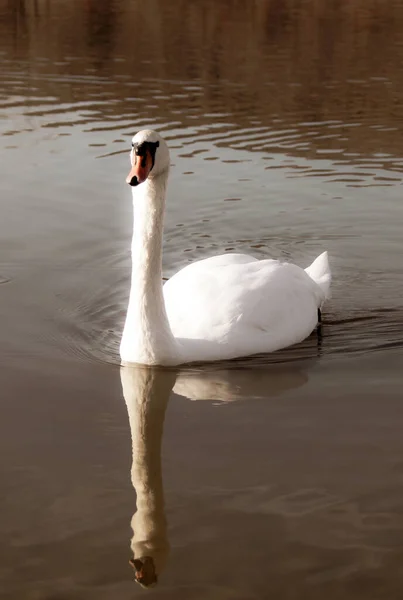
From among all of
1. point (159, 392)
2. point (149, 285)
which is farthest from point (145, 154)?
point (159, 392)

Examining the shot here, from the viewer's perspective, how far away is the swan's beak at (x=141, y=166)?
25.5ft

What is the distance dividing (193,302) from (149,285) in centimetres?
59

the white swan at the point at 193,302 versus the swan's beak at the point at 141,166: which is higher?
the swan's beak at the point at 141,166

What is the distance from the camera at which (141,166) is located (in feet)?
25.7

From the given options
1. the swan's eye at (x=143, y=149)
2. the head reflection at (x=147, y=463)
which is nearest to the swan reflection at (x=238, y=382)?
the head reflection at (x=147, y=463)

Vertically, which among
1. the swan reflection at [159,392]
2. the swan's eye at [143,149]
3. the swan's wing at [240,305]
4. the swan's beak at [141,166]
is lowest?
the swan reflection at [159,392]

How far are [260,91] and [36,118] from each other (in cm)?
483

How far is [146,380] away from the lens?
8539mm

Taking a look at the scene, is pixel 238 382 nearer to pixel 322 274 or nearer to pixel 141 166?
pixel 141 166

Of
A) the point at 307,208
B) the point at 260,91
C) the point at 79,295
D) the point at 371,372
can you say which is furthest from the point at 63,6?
the point at 371,372

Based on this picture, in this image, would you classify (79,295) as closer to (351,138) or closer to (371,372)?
(371,372)

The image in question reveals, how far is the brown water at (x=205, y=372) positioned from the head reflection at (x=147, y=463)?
0.06 ft

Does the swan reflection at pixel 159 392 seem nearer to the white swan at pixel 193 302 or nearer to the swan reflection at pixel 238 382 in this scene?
the swan reflection at pixel 238 382

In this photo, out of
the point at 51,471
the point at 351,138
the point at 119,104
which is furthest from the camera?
the point at 119,104
